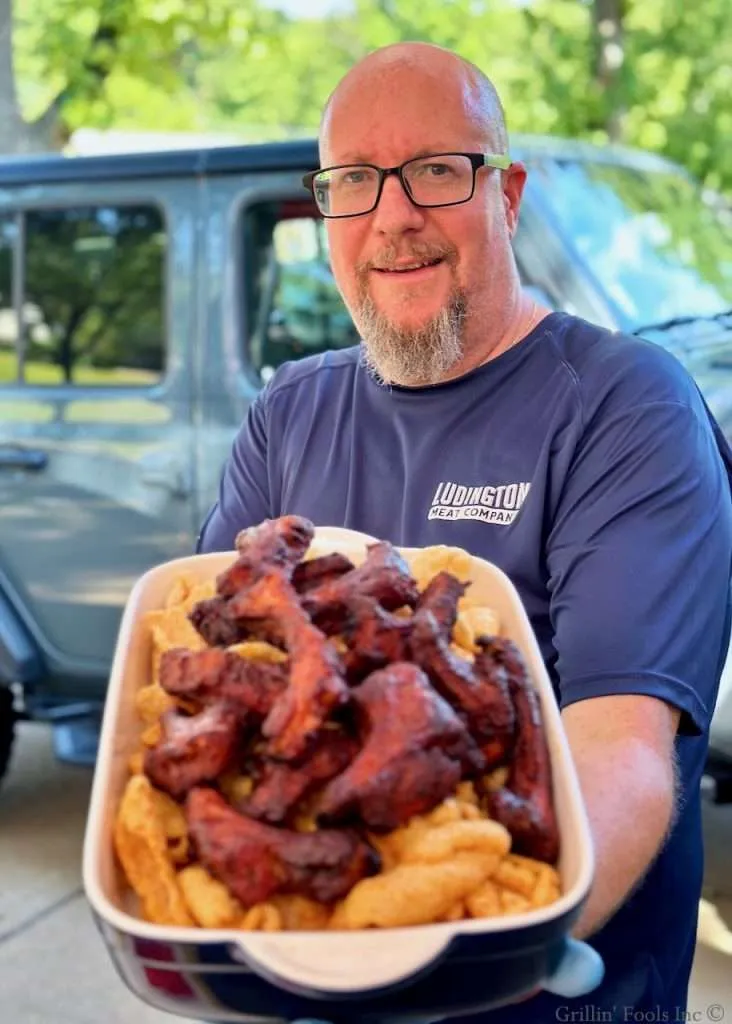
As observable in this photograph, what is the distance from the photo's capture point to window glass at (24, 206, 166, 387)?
14.0 feet

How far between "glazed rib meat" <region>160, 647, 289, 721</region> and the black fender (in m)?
3.39

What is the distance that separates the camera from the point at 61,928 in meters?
3.97

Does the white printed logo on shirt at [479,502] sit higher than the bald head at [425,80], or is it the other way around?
the bald head at [425,80]

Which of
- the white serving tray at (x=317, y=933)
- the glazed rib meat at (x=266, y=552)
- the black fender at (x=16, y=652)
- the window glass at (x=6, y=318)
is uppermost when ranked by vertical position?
the glazed rib meat at (x=266, y=552)

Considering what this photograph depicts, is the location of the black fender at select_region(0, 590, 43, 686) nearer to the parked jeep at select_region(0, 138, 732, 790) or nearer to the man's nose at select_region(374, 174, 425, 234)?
the parked jeep at select_region(0, 138, 732, 790)

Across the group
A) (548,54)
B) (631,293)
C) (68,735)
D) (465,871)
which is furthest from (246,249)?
(548,54)

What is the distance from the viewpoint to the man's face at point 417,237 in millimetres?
2072

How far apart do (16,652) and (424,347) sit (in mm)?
2784

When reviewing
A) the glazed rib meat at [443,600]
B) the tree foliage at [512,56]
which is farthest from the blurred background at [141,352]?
the tree foliage at [512,56]

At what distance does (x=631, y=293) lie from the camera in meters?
3.81

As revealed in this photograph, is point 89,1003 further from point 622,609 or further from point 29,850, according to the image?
point 622,609

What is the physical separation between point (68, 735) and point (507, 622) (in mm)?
3179

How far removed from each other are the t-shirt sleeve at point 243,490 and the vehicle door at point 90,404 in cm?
185

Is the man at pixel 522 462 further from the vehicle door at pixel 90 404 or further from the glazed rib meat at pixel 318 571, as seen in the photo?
the vehicle door at pixel 90 404
